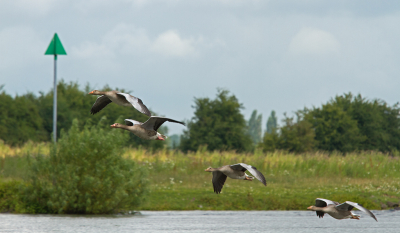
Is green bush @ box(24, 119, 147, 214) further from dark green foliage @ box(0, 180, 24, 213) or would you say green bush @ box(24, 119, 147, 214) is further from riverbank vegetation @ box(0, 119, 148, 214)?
A: dark green foliage @ box(0, 180, 24, 213)

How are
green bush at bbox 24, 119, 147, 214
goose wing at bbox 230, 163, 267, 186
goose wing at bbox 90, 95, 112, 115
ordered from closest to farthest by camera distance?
1. goose wing at bbox 230, 163, 267, 186
2. goose wing at bbox 90, 95, 112, 115
3. green bush at bbox 24, 119, 147, 214

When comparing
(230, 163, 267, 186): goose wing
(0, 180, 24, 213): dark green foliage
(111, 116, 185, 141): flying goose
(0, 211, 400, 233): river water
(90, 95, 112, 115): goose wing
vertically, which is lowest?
(0, 211, 400, 233): river water

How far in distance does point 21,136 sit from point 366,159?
34479 millimetres

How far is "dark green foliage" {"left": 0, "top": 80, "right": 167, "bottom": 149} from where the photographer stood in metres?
53.9

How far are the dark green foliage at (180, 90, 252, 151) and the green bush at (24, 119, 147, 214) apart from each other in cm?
3248

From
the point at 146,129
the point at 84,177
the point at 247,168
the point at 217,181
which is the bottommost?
the point at 84,177

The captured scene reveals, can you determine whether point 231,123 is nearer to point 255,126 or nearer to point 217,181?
point 217,181

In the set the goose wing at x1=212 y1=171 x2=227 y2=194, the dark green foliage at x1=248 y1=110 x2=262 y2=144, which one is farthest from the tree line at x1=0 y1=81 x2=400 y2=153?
the dark green foliage at x1=248 y1=110 x2=262 y2=144

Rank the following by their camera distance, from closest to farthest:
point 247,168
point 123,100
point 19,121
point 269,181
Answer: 1. point 123,100
2. point 247,168
3. point 269,181
4. point 19,121

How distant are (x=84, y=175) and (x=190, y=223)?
207 inches

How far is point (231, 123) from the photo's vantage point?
5962cm

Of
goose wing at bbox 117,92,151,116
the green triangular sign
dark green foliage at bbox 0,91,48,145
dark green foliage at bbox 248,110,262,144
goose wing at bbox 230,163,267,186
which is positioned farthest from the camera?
dark green foliage at bbox 248,110,262,144

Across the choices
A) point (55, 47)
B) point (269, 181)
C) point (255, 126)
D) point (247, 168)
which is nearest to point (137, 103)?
point (247, 168)

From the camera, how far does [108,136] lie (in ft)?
76.2
